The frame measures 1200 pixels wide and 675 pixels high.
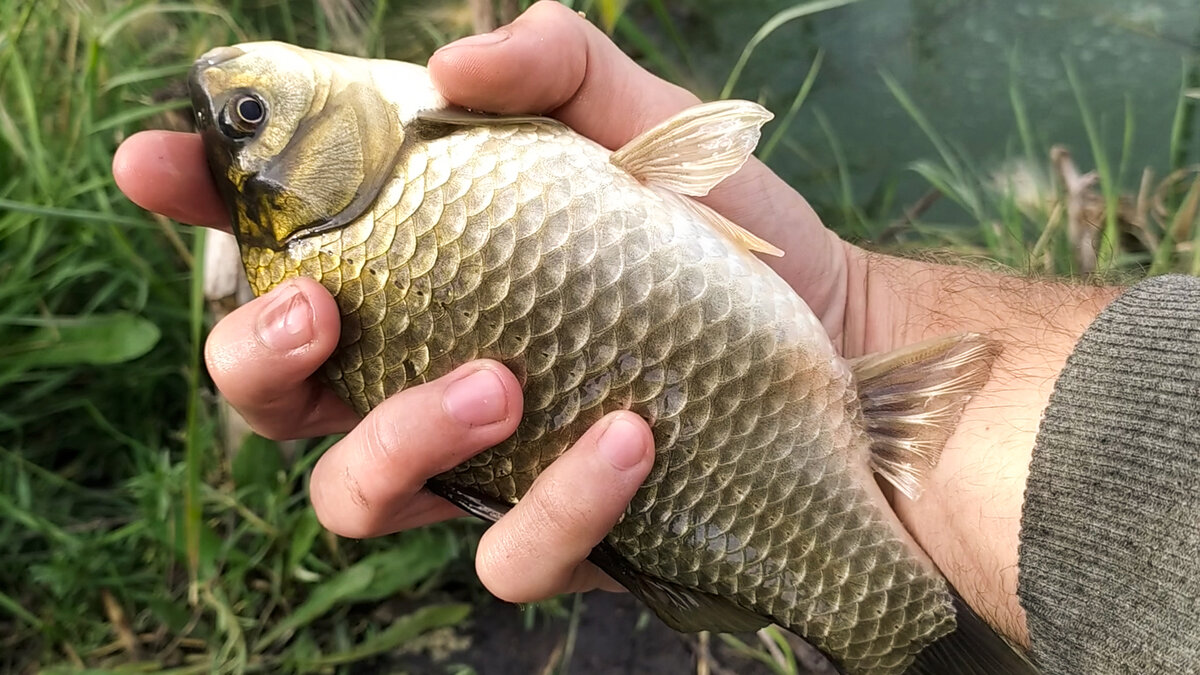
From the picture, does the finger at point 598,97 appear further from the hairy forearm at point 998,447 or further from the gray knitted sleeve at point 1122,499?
the gray knitted sleeve at point 1122,499

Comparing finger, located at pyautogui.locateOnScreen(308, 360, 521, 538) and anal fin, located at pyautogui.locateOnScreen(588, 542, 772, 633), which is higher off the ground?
finger, located at pyautogui.locateOnScreen(308, 360, 521, 538)

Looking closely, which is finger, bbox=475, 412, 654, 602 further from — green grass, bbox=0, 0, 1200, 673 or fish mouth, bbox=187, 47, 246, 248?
green grass, bbox=0, 0, 1200, 673

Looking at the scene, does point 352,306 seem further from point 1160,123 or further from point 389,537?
point 1160,123

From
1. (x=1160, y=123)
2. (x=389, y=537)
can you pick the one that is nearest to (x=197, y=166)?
(x=389, y=537)

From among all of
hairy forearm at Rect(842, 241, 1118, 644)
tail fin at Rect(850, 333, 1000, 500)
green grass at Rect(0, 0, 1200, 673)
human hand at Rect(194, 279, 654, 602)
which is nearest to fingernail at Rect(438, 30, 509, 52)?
human hand at Rect(194, 279, 654, 602)

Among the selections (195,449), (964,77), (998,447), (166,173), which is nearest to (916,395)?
(998,447)

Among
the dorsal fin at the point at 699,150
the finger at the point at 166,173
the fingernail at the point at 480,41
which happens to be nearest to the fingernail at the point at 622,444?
the dorsal fin at the point at 699,150
